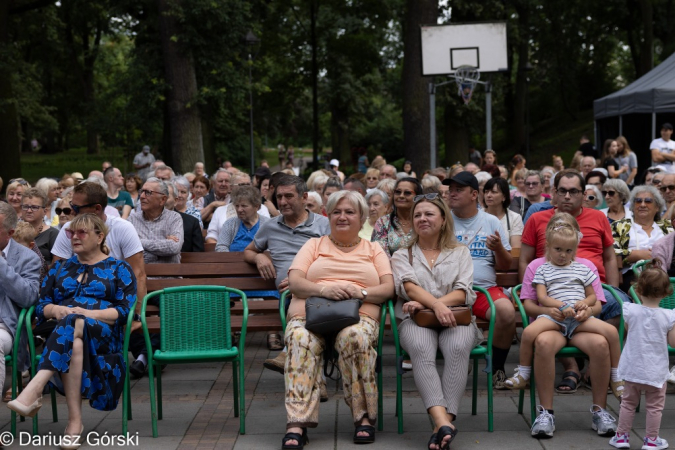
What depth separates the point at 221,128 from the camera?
1348 inches

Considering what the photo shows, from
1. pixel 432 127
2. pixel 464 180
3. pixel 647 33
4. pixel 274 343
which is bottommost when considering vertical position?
pixel 274 343

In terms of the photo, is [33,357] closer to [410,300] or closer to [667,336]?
[410,300]

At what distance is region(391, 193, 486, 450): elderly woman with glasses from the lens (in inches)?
217

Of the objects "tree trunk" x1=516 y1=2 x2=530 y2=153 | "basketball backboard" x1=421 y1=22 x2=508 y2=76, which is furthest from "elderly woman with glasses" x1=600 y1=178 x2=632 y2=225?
"tree trunk" x1=516 y1=2 x2=530 y2=153

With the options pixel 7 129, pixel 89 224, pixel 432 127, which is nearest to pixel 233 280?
pixel 89 224

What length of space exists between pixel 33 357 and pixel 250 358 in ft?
8.18

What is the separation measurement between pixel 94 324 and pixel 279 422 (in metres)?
1.40

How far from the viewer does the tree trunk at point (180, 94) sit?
60.2 feet

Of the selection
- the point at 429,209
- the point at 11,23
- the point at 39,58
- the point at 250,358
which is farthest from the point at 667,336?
the point at 39,58

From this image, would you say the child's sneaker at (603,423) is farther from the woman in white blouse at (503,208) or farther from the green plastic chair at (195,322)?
the woman in white blouse at (503,208)

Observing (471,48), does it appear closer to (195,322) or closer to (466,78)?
(466,78)

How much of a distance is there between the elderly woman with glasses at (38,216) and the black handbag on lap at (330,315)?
330 cm

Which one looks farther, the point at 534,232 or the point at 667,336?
the point at 534,232

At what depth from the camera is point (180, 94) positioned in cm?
1850
